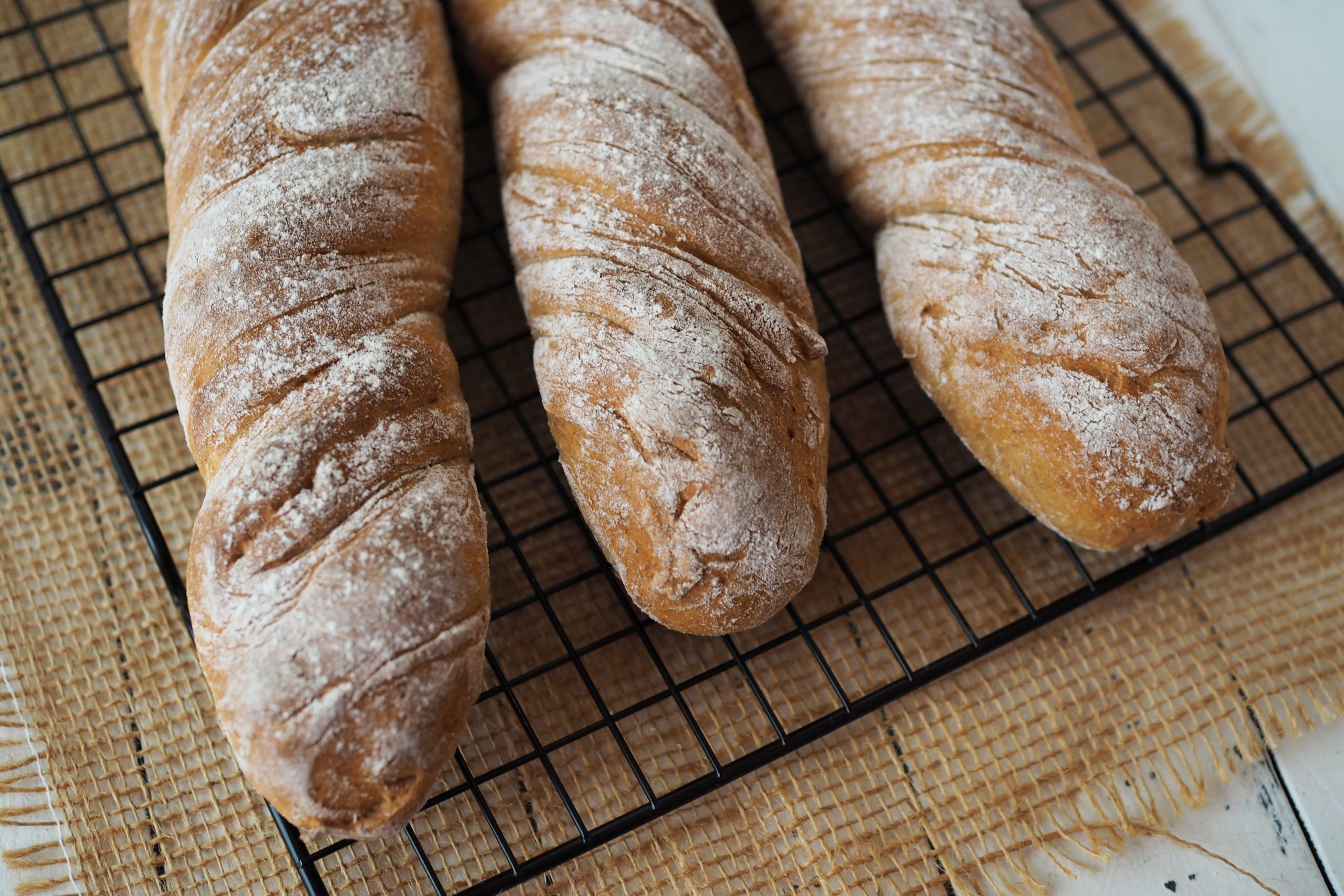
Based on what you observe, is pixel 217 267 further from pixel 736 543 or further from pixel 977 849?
pixel 977 849

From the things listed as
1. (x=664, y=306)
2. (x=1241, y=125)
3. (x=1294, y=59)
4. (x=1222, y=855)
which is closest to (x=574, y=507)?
(x=664, y=306)

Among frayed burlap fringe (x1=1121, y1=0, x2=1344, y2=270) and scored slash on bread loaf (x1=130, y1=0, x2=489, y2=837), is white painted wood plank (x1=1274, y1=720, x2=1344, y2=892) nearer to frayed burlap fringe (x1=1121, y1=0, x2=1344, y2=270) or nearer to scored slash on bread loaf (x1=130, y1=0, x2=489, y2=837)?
frayed burlap fringe (x1=1121, y1=0, x2=1344, y2=270)

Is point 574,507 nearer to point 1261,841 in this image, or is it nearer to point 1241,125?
point 1261,841

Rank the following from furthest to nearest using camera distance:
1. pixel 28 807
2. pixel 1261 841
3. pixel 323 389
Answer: pixel 1261 841 → pixel 28 807 → pixel 323 389

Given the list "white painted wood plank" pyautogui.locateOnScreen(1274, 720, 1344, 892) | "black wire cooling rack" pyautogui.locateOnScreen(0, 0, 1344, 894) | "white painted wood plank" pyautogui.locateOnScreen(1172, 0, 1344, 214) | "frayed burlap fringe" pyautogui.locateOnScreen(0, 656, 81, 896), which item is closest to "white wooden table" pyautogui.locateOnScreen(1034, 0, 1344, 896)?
"white painted wood plank" pyautogui.locateOnScreen(1274, 720, 1344, 892)

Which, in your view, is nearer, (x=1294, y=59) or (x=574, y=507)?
(x=574, y=507)

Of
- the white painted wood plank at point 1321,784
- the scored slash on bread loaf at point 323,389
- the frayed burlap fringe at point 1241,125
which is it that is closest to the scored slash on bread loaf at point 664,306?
the scored slash on bread loaf at point 323,389
